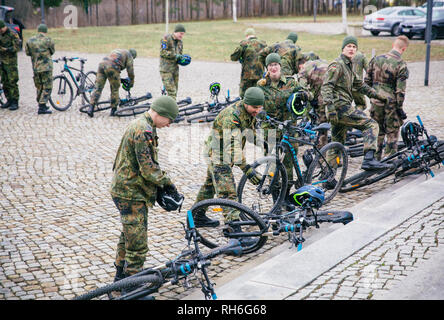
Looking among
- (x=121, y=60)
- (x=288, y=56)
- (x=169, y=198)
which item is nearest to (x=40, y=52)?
(x=121, y=60)

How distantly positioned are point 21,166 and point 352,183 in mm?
5306

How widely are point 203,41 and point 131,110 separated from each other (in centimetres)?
1698

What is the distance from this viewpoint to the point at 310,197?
5727 mm

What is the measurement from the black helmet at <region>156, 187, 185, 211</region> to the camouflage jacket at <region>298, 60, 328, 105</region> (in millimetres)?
5035

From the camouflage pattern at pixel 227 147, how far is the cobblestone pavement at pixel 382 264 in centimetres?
145

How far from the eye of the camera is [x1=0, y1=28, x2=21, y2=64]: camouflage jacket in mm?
12641

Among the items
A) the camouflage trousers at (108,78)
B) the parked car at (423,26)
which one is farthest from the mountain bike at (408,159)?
the parked car at (423,26)

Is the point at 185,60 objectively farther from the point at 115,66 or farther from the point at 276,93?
the point at 276,93

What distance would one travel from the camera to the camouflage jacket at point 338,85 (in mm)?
7427

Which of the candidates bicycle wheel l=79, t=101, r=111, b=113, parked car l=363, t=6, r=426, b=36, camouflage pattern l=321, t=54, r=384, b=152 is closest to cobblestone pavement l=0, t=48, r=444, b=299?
bicycle wheel l=79, t=101, r=111, b=113

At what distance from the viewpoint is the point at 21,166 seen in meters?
8.66

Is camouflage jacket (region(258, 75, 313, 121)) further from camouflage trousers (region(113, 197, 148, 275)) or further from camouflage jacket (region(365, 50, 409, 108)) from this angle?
camouflage trousers (region(113, 197, 148, 275))

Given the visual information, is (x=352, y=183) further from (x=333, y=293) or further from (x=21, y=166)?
(x=21, y=166)
